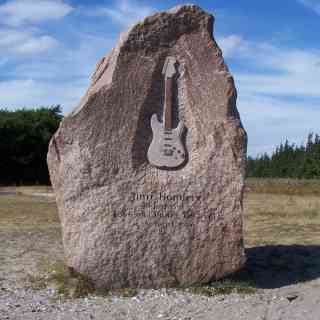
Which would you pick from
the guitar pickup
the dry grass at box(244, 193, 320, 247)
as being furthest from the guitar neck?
the dry grass at box(244, 193, 320, 247)

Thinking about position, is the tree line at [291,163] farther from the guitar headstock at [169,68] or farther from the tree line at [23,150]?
the guitar headstock at [169,68]

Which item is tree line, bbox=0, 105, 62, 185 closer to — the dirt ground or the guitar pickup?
the dirt ground

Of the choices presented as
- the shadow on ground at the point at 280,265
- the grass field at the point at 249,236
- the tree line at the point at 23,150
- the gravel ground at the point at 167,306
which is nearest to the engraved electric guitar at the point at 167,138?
the gravel ground at the point at 167,306

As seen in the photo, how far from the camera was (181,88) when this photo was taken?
916 cm

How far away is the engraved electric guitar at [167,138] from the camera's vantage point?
29.3ft

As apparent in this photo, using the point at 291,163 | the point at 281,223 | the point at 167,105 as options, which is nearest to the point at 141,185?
the point at 167,105

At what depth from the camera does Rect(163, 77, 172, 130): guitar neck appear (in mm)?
9016

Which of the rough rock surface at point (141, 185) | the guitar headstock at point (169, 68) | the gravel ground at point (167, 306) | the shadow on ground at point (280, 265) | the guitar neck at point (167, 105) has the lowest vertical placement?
the gravel ground at point (167, 306)

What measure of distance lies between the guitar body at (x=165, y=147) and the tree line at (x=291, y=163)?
171 ft

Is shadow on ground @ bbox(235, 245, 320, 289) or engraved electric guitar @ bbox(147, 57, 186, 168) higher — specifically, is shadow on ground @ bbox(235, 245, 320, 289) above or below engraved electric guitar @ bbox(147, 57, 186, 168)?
below

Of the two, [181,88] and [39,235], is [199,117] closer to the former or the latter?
[181,88]

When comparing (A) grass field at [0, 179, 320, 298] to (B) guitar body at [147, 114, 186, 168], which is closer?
(B) guitar body at [147, 114, 186, 168]

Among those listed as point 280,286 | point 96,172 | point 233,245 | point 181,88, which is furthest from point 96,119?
point 280,286

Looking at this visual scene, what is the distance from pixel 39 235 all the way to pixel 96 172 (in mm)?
5467
